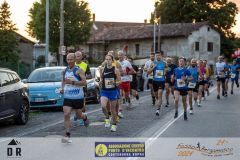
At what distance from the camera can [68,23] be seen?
226 ft

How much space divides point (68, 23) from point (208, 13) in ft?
71.1

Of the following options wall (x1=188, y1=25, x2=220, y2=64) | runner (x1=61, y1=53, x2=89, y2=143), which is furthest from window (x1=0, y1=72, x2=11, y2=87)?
wall (x1=188, y1=25, x2=220, y2=64)

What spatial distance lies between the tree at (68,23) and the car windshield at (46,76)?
1918 inches

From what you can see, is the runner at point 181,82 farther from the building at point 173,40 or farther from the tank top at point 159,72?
the building at point 173,40

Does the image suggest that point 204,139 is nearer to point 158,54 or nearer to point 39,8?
point 158,54

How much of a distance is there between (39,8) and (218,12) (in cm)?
2448

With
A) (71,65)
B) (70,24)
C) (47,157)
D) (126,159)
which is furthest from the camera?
(70,24)

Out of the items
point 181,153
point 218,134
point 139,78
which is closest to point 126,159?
point 181,153

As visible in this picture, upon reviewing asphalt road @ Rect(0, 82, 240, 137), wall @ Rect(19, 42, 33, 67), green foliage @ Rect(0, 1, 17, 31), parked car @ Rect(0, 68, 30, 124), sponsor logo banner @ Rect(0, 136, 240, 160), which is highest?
green foliage @ Rect(0, 1, 17, 31)

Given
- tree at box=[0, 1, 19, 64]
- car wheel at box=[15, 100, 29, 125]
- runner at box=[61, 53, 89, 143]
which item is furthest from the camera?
tree at box=[0, 1, 19, 64]

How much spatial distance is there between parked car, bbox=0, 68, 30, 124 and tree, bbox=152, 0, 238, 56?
64.9 metres

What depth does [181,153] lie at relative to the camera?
891cm

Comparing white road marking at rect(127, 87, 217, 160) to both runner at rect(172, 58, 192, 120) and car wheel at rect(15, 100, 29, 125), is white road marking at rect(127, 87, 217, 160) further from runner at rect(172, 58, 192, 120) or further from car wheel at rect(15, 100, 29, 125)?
car wheel at rect(15, 100, 29, 125)

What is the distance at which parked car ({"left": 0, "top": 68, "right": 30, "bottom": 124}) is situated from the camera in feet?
44.9
